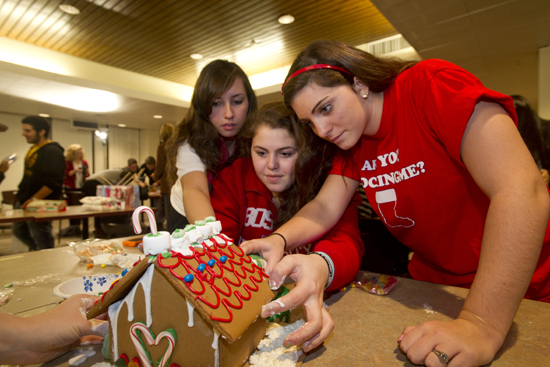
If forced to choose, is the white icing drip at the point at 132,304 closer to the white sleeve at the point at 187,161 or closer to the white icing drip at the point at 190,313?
the white icing drip at the point at 190,313

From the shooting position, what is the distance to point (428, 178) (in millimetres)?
896

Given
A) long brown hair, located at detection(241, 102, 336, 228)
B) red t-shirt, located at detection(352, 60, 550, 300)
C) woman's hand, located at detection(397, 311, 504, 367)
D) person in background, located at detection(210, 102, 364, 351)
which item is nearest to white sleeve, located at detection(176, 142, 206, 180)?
person in background, located at detection(210, 102, 364, 351)

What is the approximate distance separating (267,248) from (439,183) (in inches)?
21.4

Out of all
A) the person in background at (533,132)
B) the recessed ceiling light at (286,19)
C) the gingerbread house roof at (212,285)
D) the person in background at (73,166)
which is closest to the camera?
the gingerbread house roof at (212,285)

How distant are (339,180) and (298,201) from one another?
22cm

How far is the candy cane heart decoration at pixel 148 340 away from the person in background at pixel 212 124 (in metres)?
0.96

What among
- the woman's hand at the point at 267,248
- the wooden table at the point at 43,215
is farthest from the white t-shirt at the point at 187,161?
the wooden table at the point at 43,215

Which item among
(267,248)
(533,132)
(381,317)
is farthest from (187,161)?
(533,132)

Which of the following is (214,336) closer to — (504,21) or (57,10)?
(504,21)

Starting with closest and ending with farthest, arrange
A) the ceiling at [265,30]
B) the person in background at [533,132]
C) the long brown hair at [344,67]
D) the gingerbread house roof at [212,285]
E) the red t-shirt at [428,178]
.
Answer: the gingerbread house roof at [212,285], the red t-shirt at [428,178], the long brown hair at [344,67], the person in background at [533,132], the ceiling at [265,30]

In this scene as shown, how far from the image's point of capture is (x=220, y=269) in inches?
24.6

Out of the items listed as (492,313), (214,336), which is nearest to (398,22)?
(492,313)

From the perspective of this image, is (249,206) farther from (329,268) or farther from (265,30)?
(265,30)

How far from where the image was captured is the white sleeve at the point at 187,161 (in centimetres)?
158
